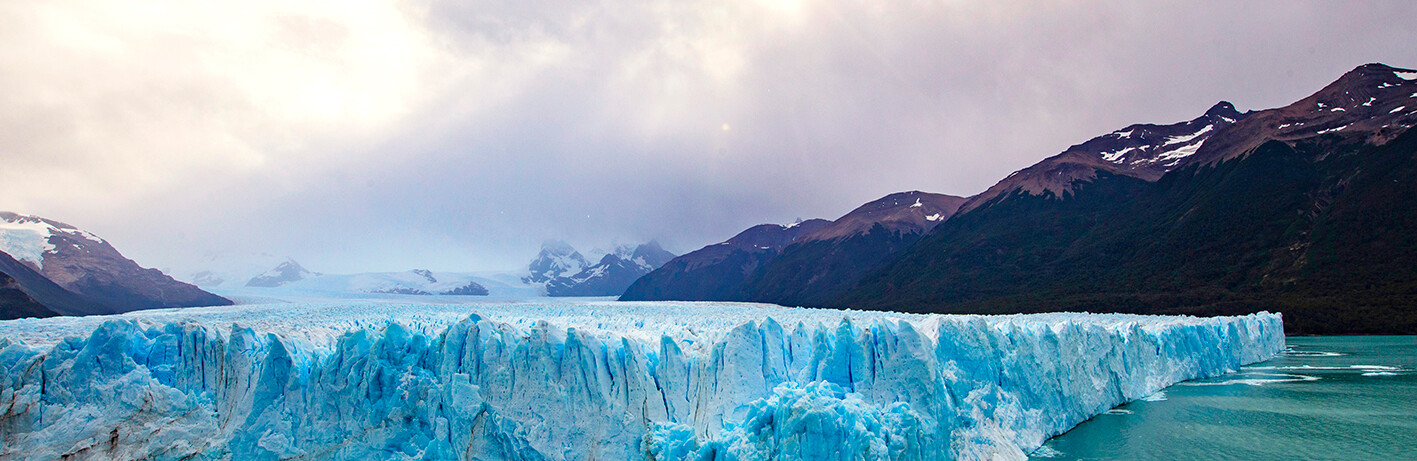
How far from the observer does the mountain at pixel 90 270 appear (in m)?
68.1

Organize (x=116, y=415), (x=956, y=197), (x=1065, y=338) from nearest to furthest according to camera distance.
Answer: (x=116, y=415) < (x=1065, y=338) < (x=956, y=197)

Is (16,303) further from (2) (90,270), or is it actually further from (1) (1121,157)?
(1) (1121,157)

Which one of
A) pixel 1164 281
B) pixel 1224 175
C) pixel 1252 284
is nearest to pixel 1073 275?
pixel 1164 281

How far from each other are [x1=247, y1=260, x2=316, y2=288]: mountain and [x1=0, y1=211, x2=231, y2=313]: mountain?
185ft

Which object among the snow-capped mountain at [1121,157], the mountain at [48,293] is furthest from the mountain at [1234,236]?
the mountain at [48,293]

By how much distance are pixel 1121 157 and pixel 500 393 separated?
10109 centimetres

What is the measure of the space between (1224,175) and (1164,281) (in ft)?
74.4

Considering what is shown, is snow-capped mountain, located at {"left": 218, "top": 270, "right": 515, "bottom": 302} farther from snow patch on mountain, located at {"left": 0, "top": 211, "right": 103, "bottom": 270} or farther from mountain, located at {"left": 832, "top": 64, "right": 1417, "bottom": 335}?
mountain, located at {"left": 832, "top": 64, "right": 1417, "bottom": 335}

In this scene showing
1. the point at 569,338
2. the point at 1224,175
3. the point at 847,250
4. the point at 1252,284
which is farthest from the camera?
the point at 847,250

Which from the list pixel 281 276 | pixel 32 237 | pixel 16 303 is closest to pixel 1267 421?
pixel 16 303

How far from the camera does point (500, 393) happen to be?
44.1 feet

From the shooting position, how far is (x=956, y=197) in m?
120

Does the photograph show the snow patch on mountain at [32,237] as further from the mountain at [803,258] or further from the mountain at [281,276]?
the mountain at [803,258]

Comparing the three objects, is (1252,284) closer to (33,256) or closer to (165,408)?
(165,408)
